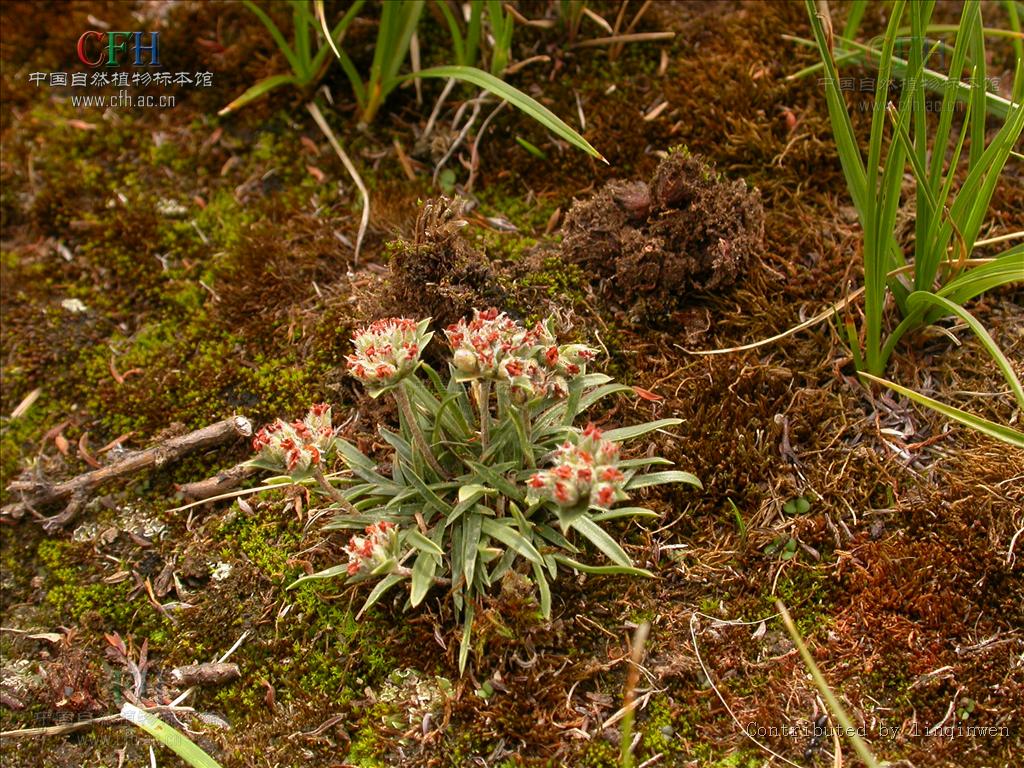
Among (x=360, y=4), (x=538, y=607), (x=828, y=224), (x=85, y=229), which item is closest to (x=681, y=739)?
(x=538, y=607)

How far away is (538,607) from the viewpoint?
2441 mm

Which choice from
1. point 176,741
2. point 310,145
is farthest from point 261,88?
point 176,741

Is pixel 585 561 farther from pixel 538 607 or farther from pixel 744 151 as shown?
pixel 744 151

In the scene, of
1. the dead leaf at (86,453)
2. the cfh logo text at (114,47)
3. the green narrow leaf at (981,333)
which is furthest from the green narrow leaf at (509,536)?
the cfh logo text at (114,47)

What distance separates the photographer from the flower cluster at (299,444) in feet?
7.16

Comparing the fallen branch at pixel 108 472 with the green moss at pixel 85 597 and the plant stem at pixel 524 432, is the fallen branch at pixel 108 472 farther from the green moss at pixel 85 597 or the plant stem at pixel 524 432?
the plant stem at pixel 524 432

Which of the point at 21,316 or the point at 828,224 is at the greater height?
the point at 828,224

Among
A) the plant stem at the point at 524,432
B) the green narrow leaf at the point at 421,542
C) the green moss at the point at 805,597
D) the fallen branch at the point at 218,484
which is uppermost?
the plant stem at the point at 524,432

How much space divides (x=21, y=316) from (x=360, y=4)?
70.9 inches

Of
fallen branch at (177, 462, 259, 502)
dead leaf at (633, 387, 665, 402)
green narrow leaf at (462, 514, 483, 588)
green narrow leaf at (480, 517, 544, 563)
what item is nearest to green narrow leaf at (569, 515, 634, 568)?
green narrow leaf at (480, 517, 544, 563)

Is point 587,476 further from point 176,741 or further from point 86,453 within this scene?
point 86,453

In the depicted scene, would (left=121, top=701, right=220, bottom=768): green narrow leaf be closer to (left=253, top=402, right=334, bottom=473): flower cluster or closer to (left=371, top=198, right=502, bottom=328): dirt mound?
(left=253, top=402, right=334, bottom=473): flower cluster

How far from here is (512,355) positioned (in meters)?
2.17

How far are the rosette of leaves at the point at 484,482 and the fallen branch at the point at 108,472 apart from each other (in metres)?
0.52
